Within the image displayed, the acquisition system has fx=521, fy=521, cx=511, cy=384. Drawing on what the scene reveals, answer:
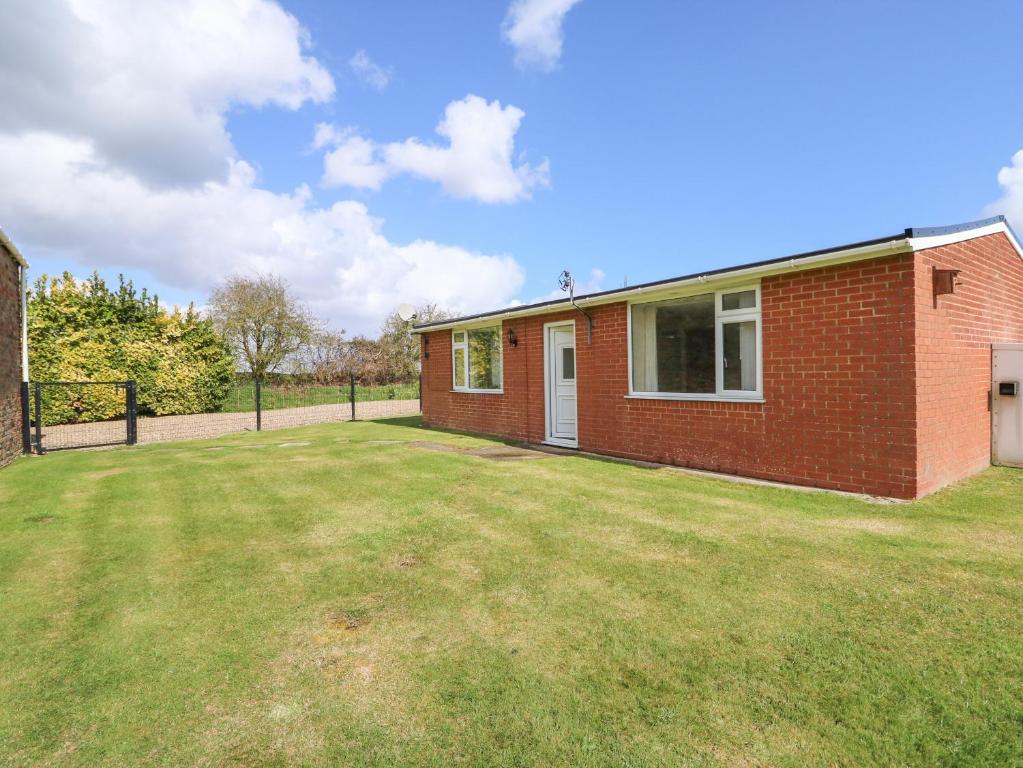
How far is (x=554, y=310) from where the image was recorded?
9.84m

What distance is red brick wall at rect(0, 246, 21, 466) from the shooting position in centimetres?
900

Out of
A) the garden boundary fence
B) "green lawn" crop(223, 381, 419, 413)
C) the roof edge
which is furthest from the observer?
"green lawn" crop(223, 381, 419, 413)

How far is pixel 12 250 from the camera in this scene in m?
9.52

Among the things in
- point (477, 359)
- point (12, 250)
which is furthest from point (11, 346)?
point (477, 359)

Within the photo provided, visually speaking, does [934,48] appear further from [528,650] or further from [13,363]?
[13,363]

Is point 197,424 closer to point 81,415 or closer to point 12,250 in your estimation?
point 81,415

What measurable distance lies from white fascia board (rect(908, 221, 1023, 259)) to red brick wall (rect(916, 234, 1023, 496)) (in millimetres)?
89

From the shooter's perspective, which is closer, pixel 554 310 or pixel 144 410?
pixel 554 310

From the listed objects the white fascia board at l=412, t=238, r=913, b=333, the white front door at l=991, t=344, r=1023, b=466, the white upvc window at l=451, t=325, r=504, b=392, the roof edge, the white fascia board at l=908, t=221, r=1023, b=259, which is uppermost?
the roof edge

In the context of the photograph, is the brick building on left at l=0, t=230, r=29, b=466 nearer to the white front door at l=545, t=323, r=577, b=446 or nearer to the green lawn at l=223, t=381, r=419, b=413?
the green lawn at l=223, t=381, r=419, b=413

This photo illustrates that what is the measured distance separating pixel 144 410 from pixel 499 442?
13173mm

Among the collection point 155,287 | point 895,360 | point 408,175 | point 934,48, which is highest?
point 408,175

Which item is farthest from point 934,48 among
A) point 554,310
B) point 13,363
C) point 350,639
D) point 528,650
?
point 13,363

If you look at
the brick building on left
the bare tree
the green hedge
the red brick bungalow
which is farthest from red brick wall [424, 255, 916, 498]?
the bare tree
